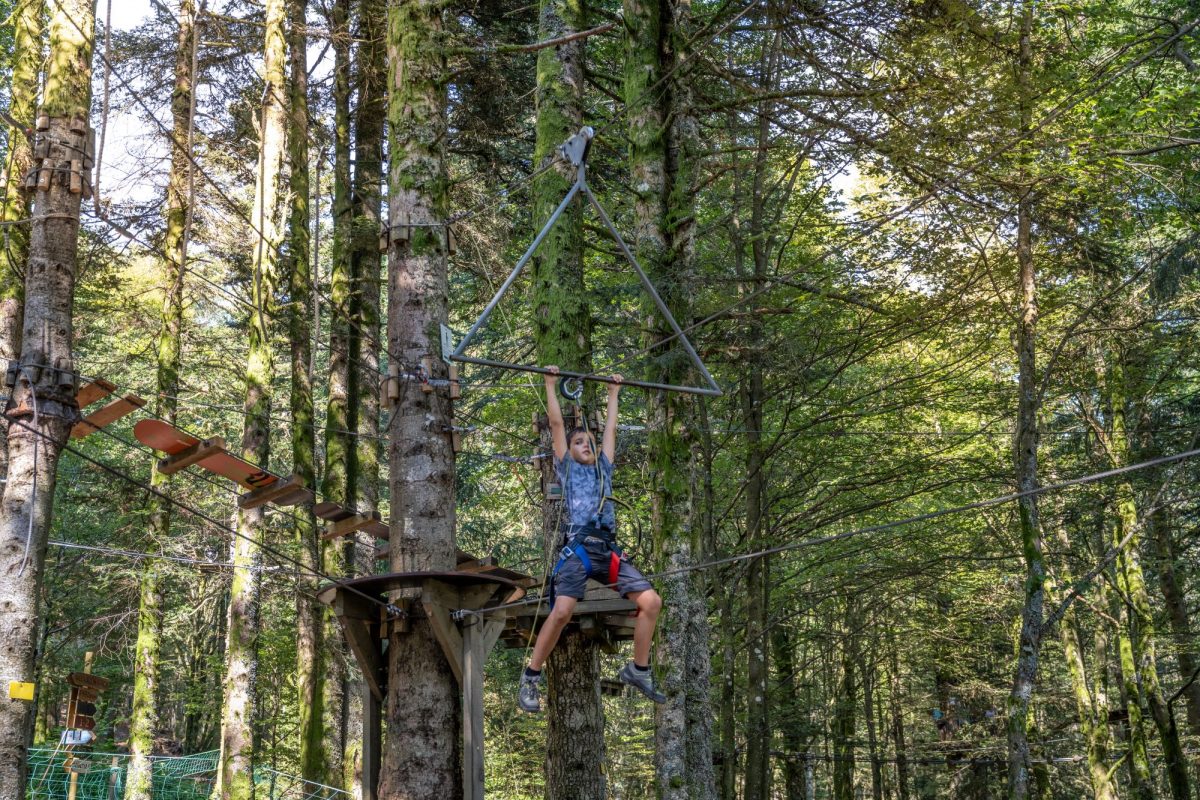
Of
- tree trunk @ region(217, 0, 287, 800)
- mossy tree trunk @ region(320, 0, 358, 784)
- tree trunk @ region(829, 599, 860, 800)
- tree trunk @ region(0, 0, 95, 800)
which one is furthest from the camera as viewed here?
tree trunk @ region(829, 599, 860, 800)

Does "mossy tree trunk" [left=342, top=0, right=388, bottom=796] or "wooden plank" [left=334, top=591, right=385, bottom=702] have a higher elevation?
"mossy tree trunk" [left=342, top=0, right=388, bottom=796]

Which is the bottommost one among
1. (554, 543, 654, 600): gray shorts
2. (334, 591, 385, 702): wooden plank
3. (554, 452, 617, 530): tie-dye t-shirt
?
(334, 591, 385, 702): wooden plank

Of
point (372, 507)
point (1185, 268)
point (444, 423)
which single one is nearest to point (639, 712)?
point (372, 507)

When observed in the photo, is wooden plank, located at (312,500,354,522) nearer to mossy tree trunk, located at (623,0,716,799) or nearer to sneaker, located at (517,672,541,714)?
sneaker, located at (517,672,541,714)

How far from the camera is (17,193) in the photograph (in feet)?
36.5

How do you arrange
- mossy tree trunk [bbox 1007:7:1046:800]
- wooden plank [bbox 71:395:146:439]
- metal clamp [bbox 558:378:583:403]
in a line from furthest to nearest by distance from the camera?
mossy tree trunk [bbox 1007:7:1046:800]
wooden plank [bbox 71:395:146:439]
metal clamp [bbox 558:378:583:403]

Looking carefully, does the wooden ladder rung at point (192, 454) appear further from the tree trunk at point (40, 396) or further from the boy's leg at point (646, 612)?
the boy's leg at point (646, 612)

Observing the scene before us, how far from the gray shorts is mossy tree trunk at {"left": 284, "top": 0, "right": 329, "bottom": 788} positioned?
23.9ft

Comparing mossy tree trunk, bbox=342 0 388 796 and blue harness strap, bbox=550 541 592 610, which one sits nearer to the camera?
blue harness strap, bbox=550 541 592 610

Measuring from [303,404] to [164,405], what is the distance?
2092 millimetres

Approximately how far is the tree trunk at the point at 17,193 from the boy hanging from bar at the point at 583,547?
6.75 meters

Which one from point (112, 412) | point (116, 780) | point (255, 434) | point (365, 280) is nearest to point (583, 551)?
point (112, 412)

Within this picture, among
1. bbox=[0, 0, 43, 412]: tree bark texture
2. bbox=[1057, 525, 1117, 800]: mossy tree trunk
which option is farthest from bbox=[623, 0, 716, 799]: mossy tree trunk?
bbox=[1057, 525, 1117, 800]: mossy tree trunk

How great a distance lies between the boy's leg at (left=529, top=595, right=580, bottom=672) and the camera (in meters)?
6.45
